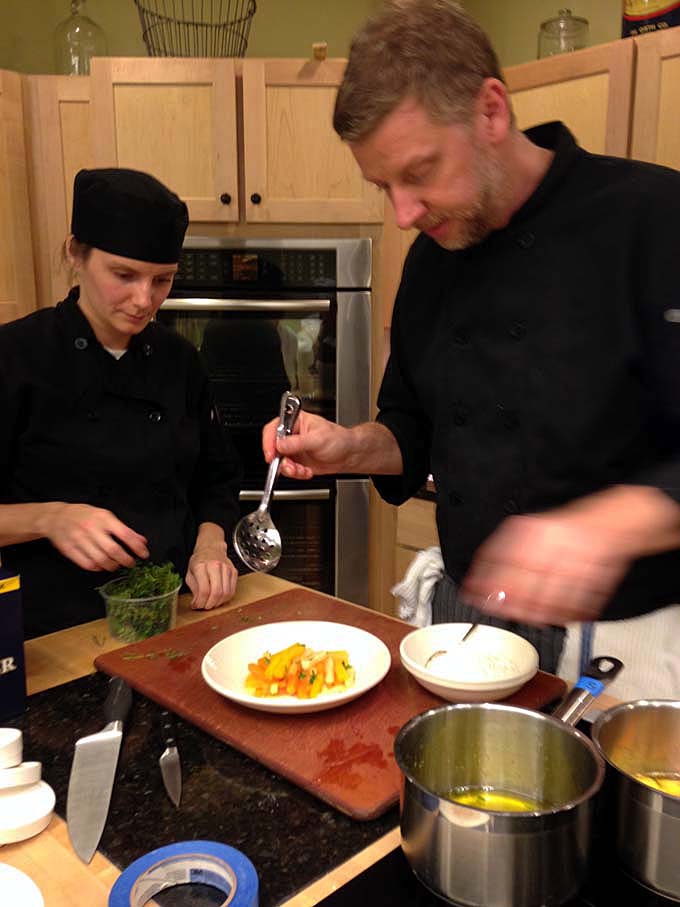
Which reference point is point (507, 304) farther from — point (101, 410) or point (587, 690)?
point (101, 410)

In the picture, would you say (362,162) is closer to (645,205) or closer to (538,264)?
(538,264)

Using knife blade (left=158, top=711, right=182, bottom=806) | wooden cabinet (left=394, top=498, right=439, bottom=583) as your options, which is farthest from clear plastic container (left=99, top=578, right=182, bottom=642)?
wooden cabinet (left=394, top=498, right=439, bottom=583)

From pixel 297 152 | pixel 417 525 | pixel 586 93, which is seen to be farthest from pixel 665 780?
pixel 297 152

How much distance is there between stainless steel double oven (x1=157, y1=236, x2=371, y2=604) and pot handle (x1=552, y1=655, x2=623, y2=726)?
1.93 meters

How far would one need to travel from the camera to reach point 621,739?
86 cm

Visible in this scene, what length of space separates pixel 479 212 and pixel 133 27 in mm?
2461

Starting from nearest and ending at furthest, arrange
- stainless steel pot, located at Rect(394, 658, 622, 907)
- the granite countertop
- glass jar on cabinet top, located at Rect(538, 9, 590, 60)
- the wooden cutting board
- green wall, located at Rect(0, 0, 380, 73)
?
stainless steel pot, located at Rect(394, 658, 622, 907) → the granite countertop → the wooden cutting board → glass jar on cabinet top, located at Rect(538, 9, 590, 60) → green wall, located at Rect(0, 0, 380, 73)

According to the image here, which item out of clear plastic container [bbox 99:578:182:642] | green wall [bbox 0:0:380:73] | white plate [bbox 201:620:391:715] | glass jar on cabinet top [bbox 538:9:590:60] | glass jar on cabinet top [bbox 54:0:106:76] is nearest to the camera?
white plate [bbox 201:620:391:715]

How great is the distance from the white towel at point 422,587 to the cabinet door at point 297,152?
154cm

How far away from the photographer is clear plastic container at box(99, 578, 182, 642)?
1269 mm

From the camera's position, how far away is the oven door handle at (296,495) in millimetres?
2838

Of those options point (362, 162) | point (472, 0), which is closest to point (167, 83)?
point (472, 0)

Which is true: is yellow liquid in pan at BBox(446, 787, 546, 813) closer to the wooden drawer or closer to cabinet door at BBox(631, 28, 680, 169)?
the wooden drawer

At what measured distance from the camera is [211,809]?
2.81 ft
